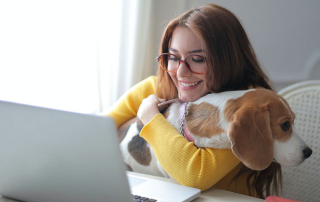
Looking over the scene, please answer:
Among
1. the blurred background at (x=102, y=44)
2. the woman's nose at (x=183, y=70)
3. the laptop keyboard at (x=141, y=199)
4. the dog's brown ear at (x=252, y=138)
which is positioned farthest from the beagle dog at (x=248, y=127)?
the blurred background at (x=102, y=44)

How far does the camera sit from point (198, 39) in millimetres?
1145

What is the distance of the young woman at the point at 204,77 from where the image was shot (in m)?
1.03

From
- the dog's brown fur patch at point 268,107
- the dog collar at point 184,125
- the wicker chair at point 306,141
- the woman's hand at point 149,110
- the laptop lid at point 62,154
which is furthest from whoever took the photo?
the wicker chair at point 306,141

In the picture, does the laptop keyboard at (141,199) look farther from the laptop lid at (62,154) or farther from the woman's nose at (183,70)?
the woman's nose at (183,70)

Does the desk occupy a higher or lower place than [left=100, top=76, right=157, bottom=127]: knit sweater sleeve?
lower

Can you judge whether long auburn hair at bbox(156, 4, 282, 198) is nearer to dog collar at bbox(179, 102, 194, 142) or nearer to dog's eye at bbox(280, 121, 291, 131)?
dog collar at bbox(179, 102, 194, 142)

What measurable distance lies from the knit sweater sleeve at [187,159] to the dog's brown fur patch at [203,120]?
48mm

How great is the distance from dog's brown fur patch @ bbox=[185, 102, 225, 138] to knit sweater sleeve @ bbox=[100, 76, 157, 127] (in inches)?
19.2

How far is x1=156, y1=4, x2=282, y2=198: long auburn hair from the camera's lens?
113 centimetres

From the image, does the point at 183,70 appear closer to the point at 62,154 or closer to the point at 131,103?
the point at 131,103

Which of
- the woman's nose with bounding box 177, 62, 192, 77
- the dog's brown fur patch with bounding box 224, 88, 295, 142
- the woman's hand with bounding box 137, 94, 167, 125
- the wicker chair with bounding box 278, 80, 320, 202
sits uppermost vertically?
the woman's nose with bounding box 177, 62, 192, 77

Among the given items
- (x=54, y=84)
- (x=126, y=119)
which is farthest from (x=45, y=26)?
(x=126, y=119)

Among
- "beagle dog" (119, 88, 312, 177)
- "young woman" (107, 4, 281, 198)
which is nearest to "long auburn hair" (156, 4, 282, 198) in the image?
"young woman" (107, 4, 281, 198)

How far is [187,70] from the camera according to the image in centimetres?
116
